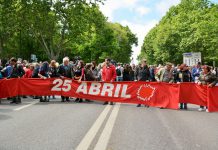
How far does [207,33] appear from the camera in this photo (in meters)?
60.2

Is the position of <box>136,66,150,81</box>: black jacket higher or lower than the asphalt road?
higher

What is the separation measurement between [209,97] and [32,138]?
8.00 m

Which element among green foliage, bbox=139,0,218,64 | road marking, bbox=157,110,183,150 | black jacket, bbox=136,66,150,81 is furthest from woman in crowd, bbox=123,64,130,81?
green foliage, bbox=139,0,218,64

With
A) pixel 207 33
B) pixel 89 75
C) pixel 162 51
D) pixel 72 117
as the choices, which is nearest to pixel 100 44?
pixel 162 51

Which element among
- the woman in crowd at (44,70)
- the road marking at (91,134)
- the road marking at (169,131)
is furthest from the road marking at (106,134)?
the woman in crowd at (44,70)

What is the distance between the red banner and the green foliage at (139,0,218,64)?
4273 centimetres

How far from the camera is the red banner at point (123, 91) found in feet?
52.6

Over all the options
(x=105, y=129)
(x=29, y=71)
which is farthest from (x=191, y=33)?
(x=105, y=129)

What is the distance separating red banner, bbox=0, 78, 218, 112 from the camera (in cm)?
1603

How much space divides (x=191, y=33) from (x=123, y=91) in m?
51.1

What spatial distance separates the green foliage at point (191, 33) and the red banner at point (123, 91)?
42.7 m

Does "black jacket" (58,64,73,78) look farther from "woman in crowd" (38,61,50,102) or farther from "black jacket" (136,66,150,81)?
"black jacket" (136,66,150,81)

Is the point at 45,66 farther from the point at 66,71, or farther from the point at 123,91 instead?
the point at 123,91

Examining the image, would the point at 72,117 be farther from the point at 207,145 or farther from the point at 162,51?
the point at 162,51
